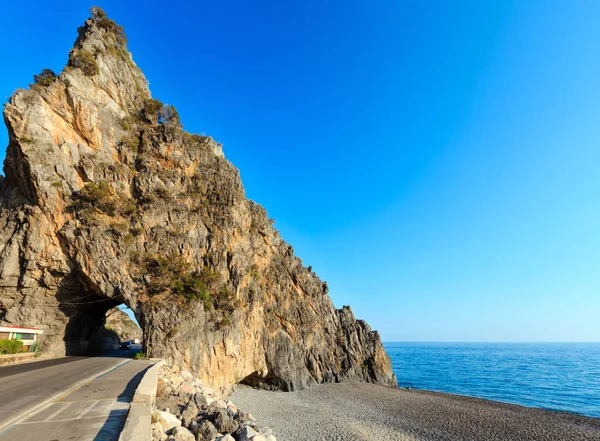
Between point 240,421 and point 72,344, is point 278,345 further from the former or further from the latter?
point 240,421

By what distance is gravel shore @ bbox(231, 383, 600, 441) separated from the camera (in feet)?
65.0

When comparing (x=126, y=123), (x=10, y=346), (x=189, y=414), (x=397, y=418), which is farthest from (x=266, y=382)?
(x=126, y=123)

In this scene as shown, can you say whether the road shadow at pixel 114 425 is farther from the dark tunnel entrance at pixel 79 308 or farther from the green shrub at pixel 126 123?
the green shrub at pixel 126 123

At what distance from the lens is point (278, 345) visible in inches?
1415

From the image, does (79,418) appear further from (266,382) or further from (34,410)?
(266,382)

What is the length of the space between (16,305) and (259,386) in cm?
2450

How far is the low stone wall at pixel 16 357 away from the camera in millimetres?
20209

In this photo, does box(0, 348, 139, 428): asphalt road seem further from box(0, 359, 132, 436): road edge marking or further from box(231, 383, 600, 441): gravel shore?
box(231, 383, 600, 441): gravel shore

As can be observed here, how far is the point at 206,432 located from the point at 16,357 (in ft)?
72.6

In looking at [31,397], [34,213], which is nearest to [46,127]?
[34,213]

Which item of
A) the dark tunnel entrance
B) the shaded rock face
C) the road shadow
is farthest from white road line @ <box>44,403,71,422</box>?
the dark tunnel entrance

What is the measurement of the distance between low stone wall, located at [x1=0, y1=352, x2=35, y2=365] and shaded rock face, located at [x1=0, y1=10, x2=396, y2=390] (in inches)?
130

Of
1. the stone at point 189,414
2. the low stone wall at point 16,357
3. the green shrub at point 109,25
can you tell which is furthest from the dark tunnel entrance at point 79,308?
the green shrub at point 109,25

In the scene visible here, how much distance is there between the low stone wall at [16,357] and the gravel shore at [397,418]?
16.3m
